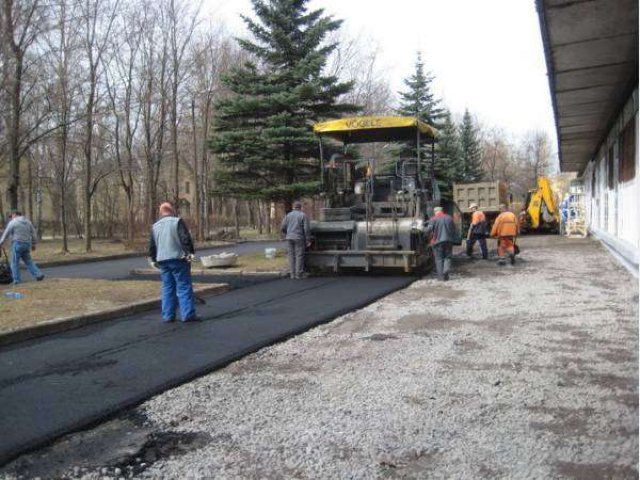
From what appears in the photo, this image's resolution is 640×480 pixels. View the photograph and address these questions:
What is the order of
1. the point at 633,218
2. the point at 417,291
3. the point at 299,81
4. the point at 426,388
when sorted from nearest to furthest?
the point at 426,388, the point at 417,291, the point at 633,218, the point at 299,81

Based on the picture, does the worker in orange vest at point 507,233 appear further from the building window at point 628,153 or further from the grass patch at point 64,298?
the grass patch at point 64,298

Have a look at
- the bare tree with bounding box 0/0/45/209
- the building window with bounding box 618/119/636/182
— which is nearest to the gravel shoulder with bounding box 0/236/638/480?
the building window with bounding box 618/119/636/182

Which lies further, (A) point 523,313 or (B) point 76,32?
(B) point 76,32

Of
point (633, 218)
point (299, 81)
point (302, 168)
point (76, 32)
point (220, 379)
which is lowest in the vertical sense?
point (220, 379)

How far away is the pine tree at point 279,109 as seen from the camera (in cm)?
1644

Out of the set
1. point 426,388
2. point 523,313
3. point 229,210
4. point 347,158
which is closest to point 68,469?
point 426,388

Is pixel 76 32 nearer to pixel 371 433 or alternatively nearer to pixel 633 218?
pixel 633 218

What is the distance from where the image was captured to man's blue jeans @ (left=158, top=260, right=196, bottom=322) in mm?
8227

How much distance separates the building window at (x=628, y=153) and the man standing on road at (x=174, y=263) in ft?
29.5

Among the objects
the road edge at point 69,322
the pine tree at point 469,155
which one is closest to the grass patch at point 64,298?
the road edge at point 69,322

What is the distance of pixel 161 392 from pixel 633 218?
10725 mm

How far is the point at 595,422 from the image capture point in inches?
166

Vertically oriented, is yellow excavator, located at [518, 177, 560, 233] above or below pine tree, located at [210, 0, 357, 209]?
below

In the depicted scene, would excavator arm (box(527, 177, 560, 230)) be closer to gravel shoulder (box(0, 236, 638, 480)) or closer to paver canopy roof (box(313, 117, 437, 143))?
paver canopy roof (box(313, 117, 437, 143))
